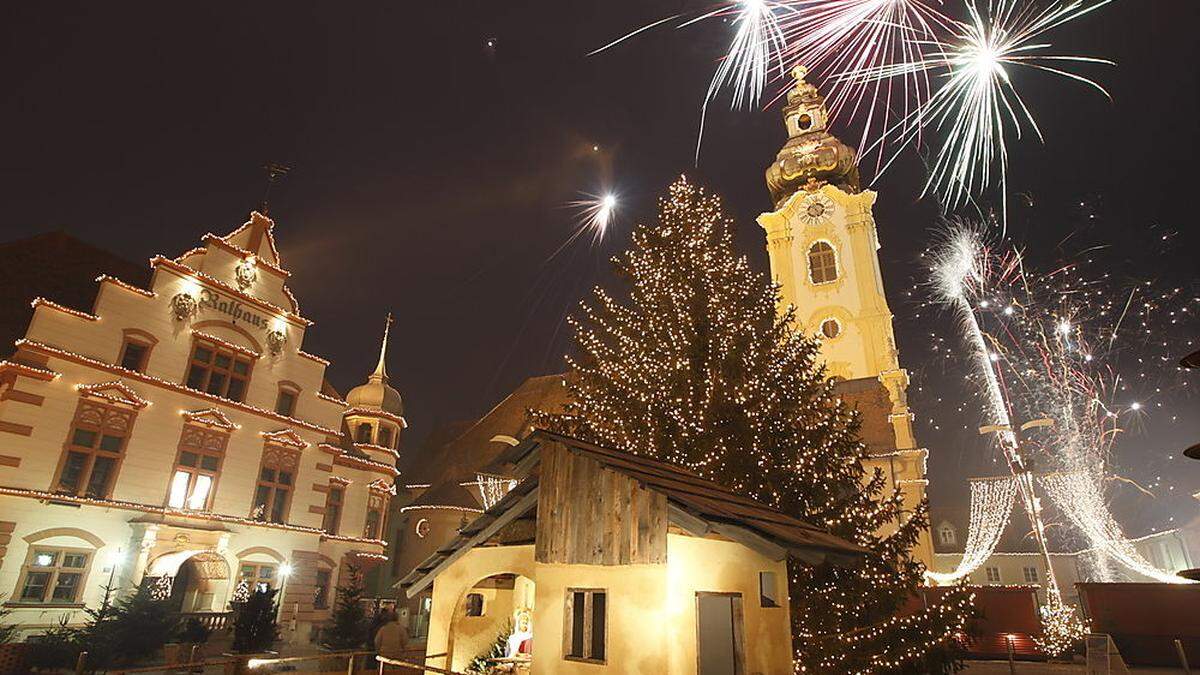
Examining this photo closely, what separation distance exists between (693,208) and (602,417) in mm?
6241

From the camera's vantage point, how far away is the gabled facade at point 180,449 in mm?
17031

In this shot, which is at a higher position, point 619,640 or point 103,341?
point 103,341

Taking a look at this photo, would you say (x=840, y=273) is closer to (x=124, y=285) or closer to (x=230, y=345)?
(x=230, y=345)

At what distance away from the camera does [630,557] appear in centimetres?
703

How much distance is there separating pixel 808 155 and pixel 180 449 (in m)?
43.9

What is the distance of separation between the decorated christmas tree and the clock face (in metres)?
31.5

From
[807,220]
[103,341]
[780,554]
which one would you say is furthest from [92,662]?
[807,220]

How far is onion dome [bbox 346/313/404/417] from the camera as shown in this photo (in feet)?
104

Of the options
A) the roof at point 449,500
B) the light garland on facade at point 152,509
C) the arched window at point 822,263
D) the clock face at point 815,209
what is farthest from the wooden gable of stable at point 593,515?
the clock face at point 815,209

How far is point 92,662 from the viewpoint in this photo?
552 inches

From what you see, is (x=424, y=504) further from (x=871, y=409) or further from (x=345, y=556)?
(x=871, y=409)

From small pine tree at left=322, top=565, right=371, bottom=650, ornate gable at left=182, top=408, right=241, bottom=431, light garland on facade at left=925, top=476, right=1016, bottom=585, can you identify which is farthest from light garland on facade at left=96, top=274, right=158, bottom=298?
light garland on facade at left=925, top=476, right=1016, bottom=585

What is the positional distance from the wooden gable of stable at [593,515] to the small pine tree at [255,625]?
14.7 m

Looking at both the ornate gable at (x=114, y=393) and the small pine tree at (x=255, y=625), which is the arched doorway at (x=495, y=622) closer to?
the small pine tree at (x=255, y=625)
